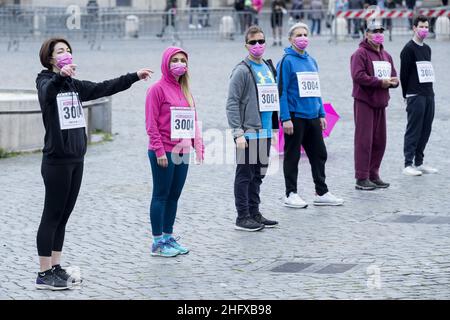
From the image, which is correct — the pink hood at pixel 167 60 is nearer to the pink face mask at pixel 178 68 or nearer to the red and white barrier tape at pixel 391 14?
the pink face mask at pixel 178 68

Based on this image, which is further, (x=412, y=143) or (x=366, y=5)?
(x=366, y=5)

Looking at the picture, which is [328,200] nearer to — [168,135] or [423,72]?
[423,72]

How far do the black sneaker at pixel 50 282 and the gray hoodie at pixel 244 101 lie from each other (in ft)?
8.86

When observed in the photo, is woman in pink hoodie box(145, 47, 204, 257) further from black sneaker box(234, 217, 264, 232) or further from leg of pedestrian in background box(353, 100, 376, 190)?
leg of pedestrian in background box(353, 100, 376, 190)

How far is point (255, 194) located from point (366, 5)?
26742 millimetres

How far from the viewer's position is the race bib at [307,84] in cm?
1150

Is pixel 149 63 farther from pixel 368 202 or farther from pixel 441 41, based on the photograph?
pixel 368 202

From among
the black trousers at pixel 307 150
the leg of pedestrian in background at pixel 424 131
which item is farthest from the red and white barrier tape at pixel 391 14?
the black trousers at pixel 307 150

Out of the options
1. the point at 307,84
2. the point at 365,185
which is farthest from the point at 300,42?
the point at 365,185

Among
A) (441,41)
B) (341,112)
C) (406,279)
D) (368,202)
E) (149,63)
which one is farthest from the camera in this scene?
(441,41)

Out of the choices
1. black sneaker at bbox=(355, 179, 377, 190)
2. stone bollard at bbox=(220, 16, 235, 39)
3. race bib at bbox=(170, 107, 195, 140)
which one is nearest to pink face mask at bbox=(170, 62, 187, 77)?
race bib at bbox=(170, 107, 195, 140)

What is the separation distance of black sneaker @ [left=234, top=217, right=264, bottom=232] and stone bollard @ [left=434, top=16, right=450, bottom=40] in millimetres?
25169

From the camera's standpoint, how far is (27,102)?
15.1 metres
